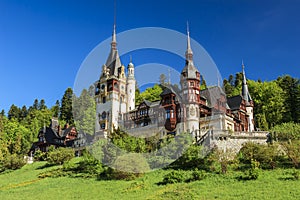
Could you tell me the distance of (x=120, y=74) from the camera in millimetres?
60062

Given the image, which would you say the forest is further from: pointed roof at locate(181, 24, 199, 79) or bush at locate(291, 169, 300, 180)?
pointed roof at locate(181, 24, 199, 79)

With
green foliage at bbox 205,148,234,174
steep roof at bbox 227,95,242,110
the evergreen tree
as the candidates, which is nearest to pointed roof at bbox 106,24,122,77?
steep roof at bbox 227,95,242,110

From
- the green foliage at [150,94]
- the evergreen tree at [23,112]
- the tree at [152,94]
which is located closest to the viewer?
the green foliage at [150,94]

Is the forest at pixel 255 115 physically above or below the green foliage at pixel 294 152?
above

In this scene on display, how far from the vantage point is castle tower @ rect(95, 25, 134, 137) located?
5659 cm

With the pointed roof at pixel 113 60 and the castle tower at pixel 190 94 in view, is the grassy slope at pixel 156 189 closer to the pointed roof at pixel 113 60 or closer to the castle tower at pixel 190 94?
the castle tower at pixel 190 94

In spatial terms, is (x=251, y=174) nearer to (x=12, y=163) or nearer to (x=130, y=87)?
(x=12, y=163)

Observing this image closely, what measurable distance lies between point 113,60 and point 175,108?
62.4ft

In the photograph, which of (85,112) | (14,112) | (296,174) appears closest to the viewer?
(296,174)

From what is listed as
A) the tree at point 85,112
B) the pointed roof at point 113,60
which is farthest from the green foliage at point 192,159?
the tree at point 85,112

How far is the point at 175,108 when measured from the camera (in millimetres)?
48375

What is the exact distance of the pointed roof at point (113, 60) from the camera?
60.4 m

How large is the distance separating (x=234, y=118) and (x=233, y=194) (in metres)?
23.7

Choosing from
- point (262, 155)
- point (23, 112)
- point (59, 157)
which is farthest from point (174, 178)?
point (23, 112)
